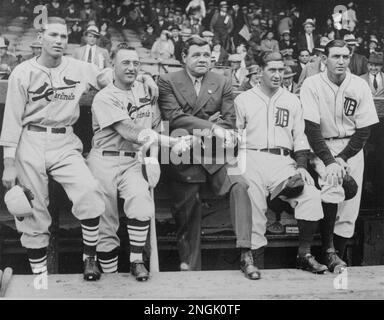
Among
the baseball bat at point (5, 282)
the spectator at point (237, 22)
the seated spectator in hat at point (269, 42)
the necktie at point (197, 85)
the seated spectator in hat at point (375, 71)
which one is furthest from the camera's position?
the spectator at point (237, 22)

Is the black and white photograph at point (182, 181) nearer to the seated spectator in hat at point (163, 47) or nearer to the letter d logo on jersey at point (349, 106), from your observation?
the letter d logo on jersey at point (349, 106)

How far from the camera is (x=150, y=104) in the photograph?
3.52 metres

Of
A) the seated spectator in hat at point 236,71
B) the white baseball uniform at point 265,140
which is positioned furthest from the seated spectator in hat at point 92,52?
the white baseball uniform at point 265,140

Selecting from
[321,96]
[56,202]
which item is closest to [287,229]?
[321,96]

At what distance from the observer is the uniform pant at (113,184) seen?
3285 millimetres

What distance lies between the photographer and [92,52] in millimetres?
7812

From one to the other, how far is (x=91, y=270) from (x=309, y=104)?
1744 mm

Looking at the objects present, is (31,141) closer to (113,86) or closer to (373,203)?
(113,86)

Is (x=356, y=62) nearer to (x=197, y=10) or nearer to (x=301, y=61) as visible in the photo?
(x=301, y=61)

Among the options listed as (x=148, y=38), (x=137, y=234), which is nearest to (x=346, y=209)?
(x=137, y=234)

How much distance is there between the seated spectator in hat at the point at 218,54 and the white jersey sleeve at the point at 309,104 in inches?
209
